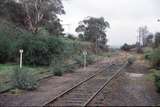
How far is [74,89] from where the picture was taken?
15.4 meters

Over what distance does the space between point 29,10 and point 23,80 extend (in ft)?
101

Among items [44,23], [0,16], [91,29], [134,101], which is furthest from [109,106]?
[91,29]

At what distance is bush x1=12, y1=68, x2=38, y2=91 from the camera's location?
15203 millimetres

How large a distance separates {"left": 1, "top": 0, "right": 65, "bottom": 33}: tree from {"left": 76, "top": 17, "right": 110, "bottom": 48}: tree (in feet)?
134

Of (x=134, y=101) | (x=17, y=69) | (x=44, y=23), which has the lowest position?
(x=134, y=101)

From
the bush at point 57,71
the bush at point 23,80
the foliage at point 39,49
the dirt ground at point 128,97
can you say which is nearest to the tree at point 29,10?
the foliage at point 39,49

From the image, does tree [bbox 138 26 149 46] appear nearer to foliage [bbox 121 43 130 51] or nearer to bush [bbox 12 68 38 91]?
foliage [bbox 121 43 130 51]

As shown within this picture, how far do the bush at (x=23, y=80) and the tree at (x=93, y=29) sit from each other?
72897mm

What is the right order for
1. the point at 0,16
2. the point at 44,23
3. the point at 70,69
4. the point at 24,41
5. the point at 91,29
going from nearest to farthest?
1. the point at 70,69
2. the point at 24,41
3. the point at 0,16
4. the point at 44,23
5. the point at 91,29

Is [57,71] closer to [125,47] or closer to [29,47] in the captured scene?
[29,47]

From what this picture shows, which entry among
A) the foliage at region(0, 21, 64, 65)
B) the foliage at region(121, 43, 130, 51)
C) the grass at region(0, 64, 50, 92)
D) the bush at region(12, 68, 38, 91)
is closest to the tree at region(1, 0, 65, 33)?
the foliage at region(0, 21, 64, 65)

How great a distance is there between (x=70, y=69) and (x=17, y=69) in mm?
11385

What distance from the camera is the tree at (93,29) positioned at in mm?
89688

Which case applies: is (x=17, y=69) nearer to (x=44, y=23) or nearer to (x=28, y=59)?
(x=28, y=59)
